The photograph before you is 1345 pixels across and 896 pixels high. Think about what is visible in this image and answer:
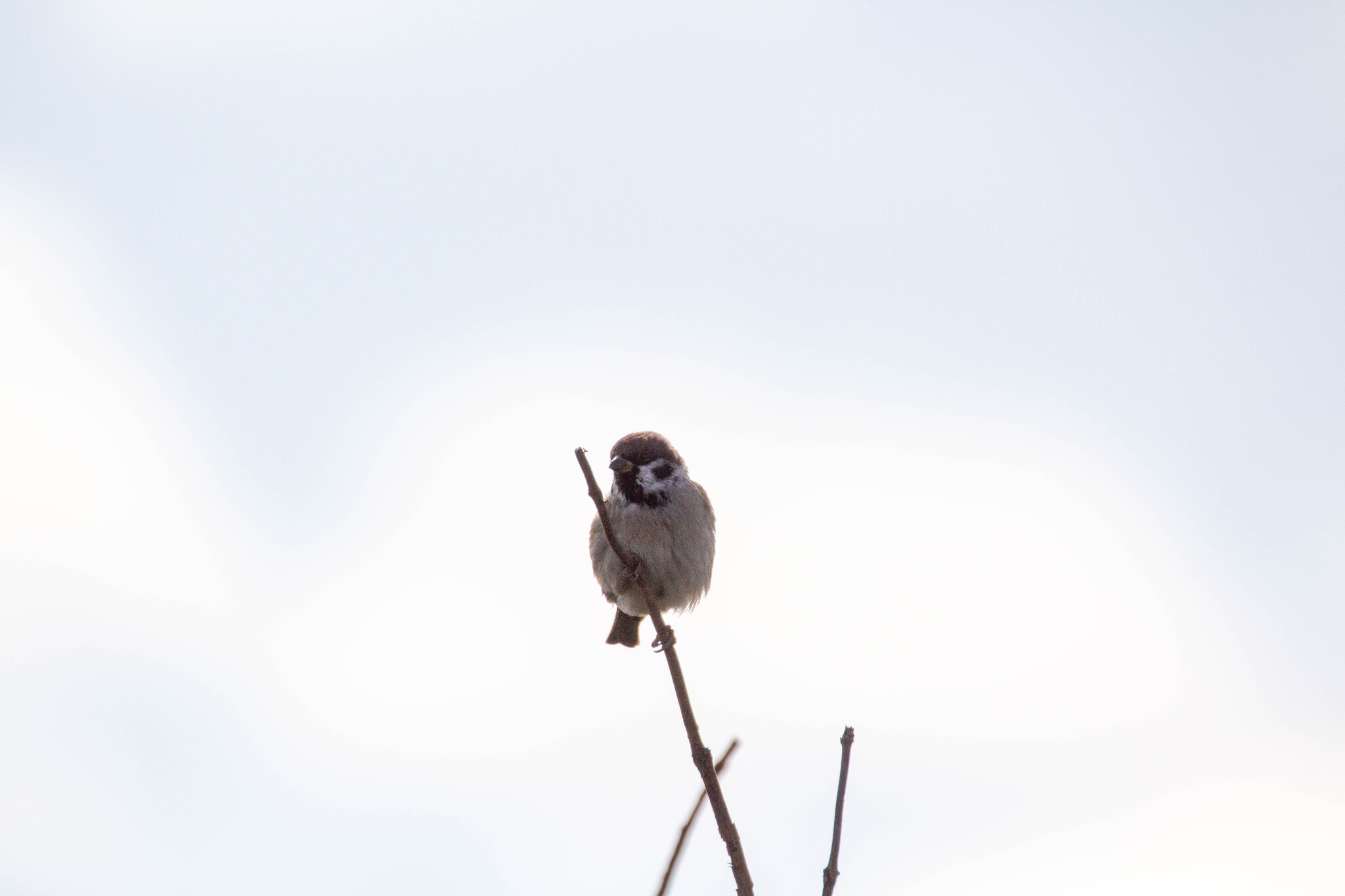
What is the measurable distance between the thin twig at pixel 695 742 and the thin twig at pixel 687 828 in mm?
28

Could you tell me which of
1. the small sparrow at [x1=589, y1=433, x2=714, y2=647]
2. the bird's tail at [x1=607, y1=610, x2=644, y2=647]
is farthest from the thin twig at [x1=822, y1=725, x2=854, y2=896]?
the bird's tail at [x1=607, y1=610, x2=644, y2=647]

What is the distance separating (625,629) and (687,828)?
19.2 ft

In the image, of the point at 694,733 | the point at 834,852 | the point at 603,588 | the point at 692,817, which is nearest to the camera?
the point at 834,852

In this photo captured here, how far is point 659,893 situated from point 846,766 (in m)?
0.52

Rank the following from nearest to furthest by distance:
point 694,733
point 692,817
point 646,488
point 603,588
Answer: point 692,817, point 694,733, point 646,488, point 603,588

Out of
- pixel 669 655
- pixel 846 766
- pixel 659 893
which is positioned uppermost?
pixel 669 655

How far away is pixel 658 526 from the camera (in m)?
7.02

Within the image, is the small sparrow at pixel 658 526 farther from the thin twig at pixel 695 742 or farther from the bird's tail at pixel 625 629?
the thin twig at pixel 695 742

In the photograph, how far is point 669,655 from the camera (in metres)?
3.26

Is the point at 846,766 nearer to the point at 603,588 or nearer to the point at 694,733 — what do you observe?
the point at 694,733

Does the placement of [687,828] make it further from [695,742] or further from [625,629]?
[625,629]

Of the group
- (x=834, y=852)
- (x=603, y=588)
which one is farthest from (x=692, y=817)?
(x=603, y=588)

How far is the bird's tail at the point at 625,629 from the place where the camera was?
8594 millimetres

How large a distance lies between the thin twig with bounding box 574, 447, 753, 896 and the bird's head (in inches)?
127
